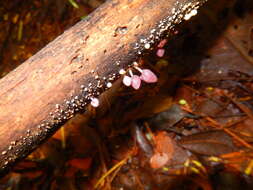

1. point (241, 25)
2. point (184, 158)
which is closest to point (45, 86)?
point (184, 158)

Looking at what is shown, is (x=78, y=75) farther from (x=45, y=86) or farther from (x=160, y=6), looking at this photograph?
(x=160, y=6)

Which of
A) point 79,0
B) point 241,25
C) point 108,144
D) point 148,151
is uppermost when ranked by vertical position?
point 79,0

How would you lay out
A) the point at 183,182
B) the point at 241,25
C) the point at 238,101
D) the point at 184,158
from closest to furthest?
the point at 183,182
the point at 184,158
the point at 238,101
the point at 241,25

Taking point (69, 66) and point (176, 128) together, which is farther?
point (176, 128)

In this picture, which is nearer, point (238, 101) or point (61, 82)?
point (61, 82)

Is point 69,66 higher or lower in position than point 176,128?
higher

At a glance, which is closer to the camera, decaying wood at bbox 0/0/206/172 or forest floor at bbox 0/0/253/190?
decaying wood at bbox 0/0/206/172

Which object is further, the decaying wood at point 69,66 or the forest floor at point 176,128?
the forest floor at point 176,128

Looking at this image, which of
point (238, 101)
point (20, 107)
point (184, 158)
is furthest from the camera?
point (238, 101)
